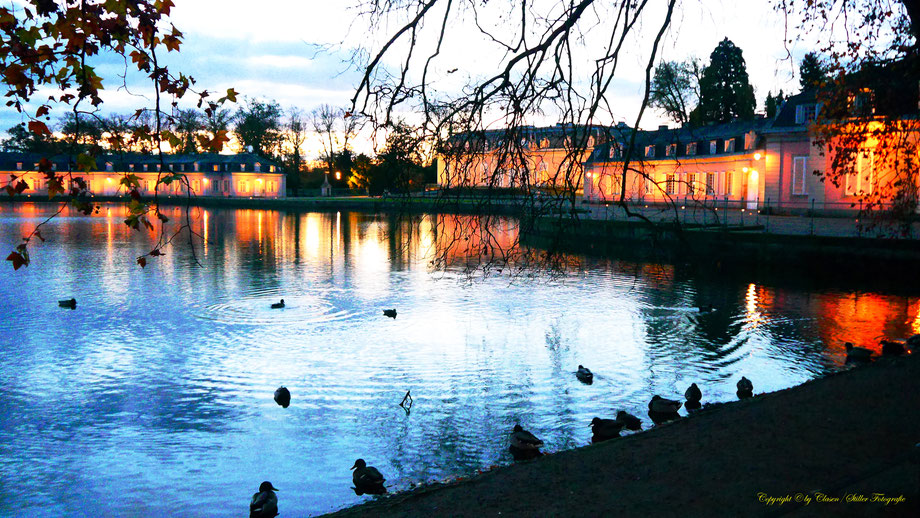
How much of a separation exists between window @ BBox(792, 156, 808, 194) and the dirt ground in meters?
29.1

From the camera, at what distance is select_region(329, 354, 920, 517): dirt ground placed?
16.6 feet

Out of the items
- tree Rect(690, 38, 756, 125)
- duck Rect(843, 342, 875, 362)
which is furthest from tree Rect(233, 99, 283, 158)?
duck Rect(843, 342, 875, 362)

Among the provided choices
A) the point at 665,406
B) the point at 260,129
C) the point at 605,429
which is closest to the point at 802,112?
the point at 665,406

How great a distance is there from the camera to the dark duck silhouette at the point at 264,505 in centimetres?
691

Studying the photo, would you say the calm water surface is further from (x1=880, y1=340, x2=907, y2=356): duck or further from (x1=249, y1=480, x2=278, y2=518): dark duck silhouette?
(x1=880, y1=340, x2=907, y2=356): duck

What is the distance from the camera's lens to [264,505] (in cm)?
692

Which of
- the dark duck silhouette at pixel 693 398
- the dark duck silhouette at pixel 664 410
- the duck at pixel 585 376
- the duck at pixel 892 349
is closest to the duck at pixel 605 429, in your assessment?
the dark duck silhouette at pixel 664 410

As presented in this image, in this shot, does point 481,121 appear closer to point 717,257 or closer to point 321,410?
point 321,410

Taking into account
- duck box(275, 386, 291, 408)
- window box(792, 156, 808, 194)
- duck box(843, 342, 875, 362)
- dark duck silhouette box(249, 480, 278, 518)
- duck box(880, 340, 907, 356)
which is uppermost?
window box(792, 156, 808, 194)

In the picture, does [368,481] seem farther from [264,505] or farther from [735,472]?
[735,472]

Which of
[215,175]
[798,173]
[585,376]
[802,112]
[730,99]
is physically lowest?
[585,376]

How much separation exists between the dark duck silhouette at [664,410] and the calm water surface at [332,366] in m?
0.37

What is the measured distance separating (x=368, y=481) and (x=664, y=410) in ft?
13.0

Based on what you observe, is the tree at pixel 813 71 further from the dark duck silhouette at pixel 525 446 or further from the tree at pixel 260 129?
the tree at pixel 260 129
